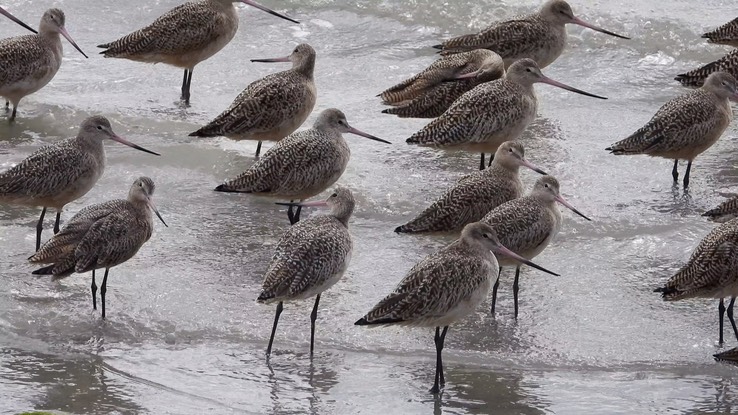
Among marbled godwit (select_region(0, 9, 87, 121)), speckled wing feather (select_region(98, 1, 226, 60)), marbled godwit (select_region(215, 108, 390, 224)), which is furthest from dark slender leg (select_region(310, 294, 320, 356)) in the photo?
speckled wing feather (select_region(98, 1, 226, 60))

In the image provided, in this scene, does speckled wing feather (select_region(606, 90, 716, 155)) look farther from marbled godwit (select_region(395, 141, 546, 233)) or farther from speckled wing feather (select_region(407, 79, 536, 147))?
marbled godwit (select_region(395, 141, 546, 233))

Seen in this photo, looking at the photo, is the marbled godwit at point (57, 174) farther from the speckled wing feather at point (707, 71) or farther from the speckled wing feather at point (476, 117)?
the speckled wing feather at point (707, 71)

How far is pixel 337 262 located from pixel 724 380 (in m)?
1.95

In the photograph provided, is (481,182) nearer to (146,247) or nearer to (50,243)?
(146,247)

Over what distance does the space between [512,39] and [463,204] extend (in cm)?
323

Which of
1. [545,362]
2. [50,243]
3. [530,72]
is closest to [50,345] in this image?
[50,243]

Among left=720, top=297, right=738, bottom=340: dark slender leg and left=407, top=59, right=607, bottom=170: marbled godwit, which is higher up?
left=407, top=59, right=607, bottom=170: marbled godwit

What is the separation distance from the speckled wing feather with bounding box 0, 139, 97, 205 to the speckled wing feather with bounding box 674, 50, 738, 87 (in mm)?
4582

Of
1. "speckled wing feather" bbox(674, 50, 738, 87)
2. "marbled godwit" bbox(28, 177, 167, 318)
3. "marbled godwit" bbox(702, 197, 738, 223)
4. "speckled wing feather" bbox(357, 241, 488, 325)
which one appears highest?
"speckled wing feather" bbox(674, 50, 738, 87)

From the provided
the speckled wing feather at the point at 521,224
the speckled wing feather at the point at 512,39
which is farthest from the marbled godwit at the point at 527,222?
the speckled wing feather at the point at 512,39

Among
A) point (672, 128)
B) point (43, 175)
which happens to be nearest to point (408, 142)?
point (672, 128)

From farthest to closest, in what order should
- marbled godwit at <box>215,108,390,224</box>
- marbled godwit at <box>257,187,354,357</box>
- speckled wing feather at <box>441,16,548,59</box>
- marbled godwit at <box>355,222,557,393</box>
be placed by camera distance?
speckled wing feather at <box>441,16,548,59</box> → marbled godwit at <box>215,108,390,224</box> → marbled godwit at <box>257,187,354,357</box> → marbled godwit at <box>355,222,557,393</box>

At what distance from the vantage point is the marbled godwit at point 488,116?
9227mm

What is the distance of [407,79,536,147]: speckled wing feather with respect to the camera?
363 inches
